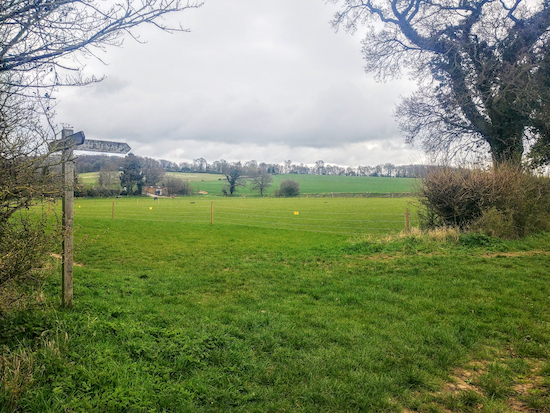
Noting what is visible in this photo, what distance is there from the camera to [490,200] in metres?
10.7

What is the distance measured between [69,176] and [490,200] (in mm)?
11839

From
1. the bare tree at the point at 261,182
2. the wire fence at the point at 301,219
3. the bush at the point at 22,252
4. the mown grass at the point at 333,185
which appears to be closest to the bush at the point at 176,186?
the mown grass at the point at 333,185

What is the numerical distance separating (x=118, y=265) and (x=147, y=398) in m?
6.42

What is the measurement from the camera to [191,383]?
2857 millimetres

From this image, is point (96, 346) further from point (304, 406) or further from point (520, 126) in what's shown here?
point (520, 126)

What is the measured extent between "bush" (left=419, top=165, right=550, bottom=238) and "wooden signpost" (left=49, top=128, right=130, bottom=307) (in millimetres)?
10646

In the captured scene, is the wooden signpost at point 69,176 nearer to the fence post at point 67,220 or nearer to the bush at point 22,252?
the fence post at point 67,220

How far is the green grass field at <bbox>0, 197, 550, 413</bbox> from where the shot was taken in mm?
2697

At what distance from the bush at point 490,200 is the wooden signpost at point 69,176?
1065 centimetres

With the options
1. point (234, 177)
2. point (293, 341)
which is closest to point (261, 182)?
point (234, 177)

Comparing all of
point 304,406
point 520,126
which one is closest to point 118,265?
point 304,406

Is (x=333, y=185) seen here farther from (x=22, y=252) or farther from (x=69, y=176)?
(x=22, y=252)

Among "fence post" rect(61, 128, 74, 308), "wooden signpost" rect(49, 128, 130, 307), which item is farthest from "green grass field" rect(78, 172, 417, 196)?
"fence post" rect(61, 128, 74, 308)

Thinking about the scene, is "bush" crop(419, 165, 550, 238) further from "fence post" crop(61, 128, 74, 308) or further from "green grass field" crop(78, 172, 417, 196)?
"green grass field" crop(78, 172, 417, 196)
